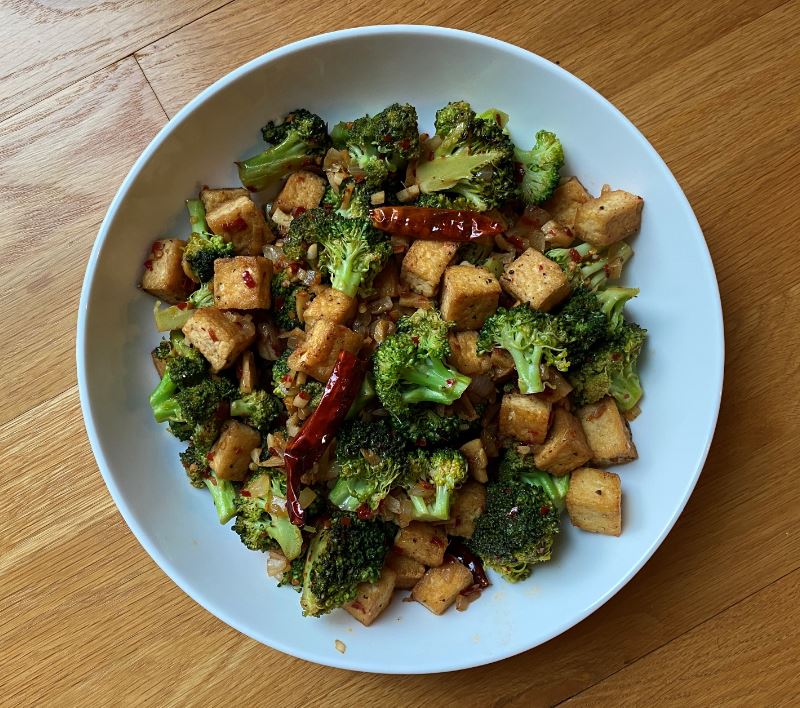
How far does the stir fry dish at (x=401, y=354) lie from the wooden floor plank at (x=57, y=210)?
45 centimetres

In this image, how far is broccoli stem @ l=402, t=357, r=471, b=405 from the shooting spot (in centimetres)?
185

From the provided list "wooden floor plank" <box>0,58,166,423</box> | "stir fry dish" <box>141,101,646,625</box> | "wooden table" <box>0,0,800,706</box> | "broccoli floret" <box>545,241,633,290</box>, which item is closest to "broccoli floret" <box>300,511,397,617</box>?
"stir fry dish" <box>141,101,646,625</box>

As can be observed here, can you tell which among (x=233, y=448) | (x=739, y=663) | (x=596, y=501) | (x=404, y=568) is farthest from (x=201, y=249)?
(x=739, y=663)

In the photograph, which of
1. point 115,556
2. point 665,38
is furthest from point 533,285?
point 115,556

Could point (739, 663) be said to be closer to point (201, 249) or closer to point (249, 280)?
point (249, 280)

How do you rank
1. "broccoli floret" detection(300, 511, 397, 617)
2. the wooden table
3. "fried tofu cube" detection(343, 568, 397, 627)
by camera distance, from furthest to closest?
1. the wooden table
2. "fried tofu cube" detection(343, 568, 397, 627)
3. "broccoli floret" detection(300, 511, 397, 617)

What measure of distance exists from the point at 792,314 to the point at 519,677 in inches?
69.9

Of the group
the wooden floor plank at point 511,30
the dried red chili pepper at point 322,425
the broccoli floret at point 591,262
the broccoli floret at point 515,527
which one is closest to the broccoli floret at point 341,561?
the dried red chili pepper at point 322,425

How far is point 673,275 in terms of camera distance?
1990 mm

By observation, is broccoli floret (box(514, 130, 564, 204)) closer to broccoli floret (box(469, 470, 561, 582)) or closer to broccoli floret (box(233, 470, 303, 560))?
broccoli floret (box(469, 470, 561, 582))

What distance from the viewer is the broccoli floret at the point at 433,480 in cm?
191

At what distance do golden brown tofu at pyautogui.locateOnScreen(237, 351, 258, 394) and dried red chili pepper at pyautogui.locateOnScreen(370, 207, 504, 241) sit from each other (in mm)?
647

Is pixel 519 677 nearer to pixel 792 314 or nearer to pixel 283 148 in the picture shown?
pixel 792 314

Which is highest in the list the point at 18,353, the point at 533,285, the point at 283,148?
the point at 283,148
